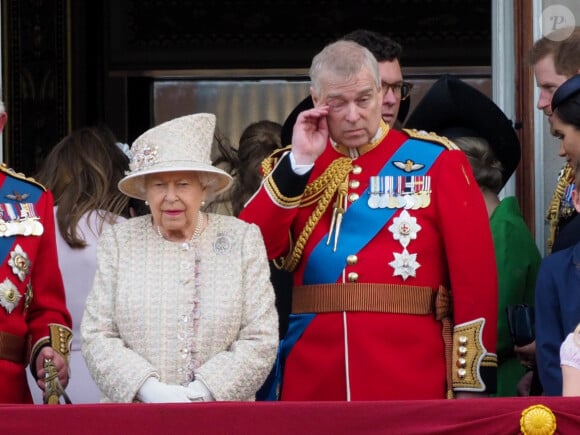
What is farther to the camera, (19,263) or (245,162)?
(245,162)

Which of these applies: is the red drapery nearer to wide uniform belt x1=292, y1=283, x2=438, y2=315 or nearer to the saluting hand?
wide uniform belt x1=292, y1=283, x2=438, y2=315

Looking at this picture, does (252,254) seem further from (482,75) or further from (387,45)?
(482,75)

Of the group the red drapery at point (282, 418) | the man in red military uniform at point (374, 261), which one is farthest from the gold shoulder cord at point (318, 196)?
the red drapery at point (282, 418)

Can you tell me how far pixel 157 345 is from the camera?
4.88 metres

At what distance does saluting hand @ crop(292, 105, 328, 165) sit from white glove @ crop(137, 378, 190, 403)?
860mm

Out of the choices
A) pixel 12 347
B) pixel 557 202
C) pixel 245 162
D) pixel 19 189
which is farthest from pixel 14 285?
pixel 557 202

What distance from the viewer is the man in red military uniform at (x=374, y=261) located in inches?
206

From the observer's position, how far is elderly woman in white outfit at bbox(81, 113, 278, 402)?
4.81 metres

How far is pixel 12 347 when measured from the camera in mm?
5266

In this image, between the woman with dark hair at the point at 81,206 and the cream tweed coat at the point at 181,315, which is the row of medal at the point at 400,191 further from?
the woman with dark hair at the point at 81,206

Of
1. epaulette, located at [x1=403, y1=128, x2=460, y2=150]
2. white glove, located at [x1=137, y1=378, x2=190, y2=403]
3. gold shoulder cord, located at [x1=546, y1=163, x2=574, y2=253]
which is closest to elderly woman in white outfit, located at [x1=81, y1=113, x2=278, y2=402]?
white glove, located at [x1=137, y1=378, x2=190, y2=403]

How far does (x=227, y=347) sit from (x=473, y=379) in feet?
2.46

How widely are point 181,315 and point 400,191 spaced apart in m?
0.86

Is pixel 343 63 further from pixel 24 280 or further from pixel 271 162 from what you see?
pixel 24 280
